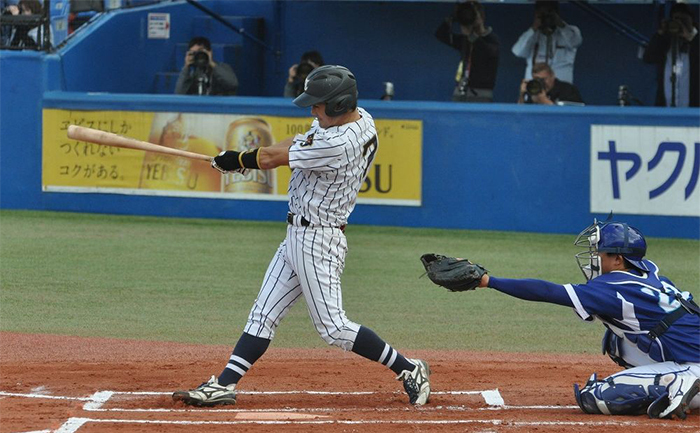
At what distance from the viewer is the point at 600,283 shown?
5.61 m

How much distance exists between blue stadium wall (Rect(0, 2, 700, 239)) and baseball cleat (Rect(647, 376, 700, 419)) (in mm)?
7476

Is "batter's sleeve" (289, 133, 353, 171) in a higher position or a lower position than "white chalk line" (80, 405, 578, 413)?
higher

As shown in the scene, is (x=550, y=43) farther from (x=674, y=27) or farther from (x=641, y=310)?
(x=641, y=310)

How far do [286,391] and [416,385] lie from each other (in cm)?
82

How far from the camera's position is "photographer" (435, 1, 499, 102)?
561 inches

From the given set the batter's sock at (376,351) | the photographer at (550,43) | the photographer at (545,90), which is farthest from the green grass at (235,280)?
the photographer at (550,43)

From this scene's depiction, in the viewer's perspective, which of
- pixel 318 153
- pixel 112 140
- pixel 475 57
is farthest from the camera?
pixel 475 57

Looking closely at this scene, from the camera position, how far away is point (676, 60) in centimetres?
1413

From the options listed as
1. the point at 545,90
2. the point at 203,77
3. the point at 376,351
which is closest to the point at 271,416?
the point at 376,351

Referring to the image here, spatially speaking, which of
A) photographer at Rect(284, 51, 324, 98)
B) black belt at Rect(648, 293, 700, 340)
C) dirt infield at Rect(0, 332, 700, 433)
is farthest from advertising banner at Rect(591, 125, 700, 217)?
black belt at Rect(648, 293, 700, 340)

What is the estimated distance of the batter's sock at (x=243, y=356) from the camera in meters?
5.93

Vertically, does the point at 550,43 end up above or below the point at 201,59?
above

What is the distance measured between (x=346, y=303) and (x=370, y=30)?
971 centimetres

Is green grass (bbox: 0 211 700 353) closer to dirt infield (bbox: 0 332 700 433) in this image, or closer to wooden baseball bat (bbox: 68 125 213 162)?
dirt infield (bbox: 0 332 700 433)
